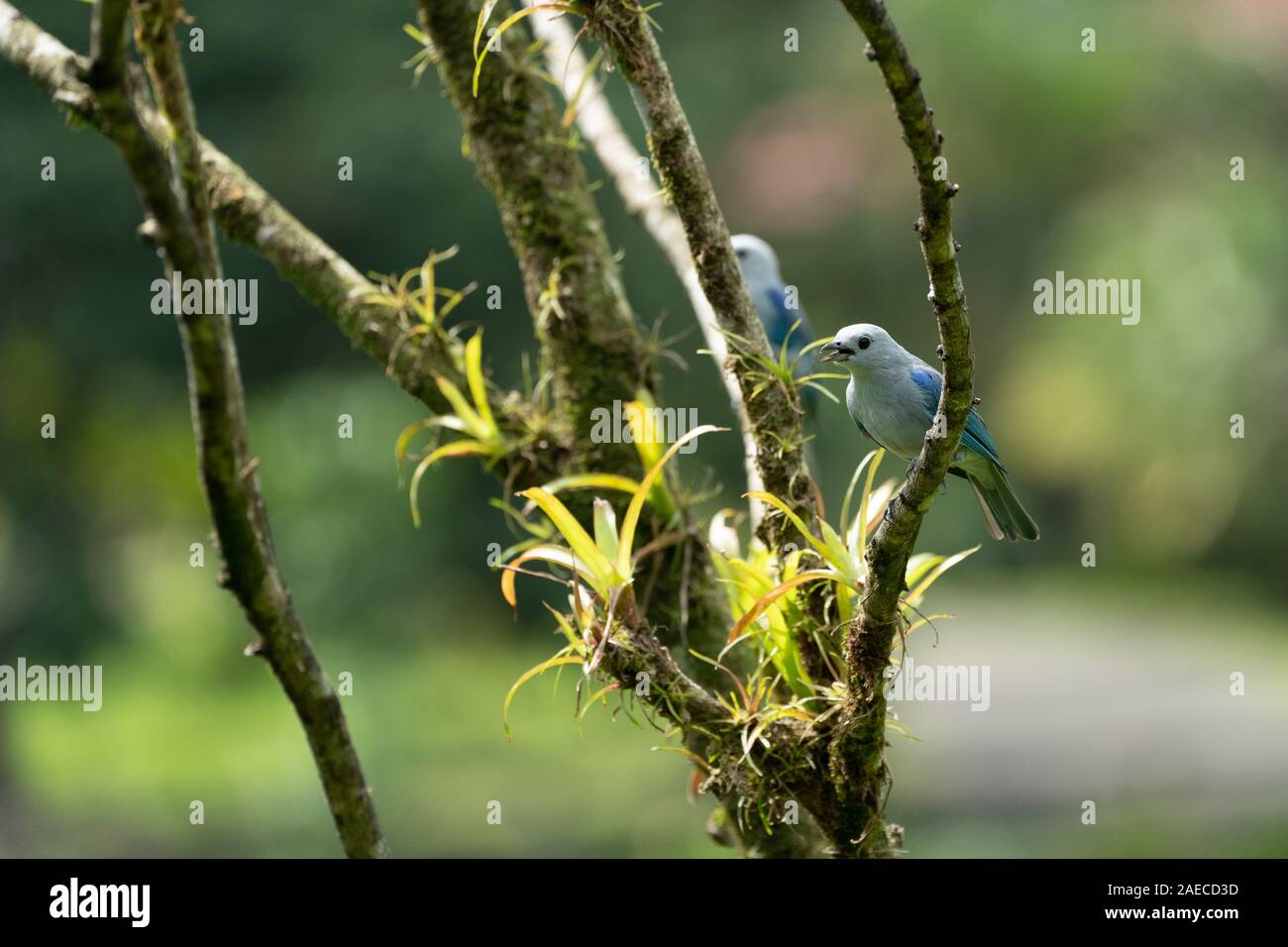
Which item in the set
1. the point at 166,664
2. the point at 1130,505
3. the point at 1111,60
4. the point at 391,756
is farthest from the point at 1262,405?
the point at 166,664

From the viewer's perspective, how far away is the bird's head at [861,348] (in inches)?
85.5

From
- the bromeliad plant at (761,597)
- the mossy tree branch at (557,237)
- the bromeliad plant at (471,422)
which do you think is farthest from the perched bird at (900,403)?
the bromeliad plant at (471,422)

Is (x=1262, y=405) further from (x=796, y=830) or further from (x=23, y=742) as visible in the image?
(x=23, y=742)

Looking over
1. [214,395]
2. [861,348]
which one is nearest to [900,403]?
[861,348]

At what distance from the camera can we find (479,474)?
39.6 feet

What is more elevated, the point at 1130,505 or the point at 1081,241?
the point at 1081,241

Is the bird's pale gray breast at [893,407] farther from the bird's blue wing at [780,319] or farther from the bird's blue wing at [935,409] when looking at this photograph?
the bird's blue wing at [780,319]

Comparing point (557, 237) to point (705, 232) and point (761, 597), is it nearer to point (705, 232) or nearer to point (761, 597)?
point (705, 232)

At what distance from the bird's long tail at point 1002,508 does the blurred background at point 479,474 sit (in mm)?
7260

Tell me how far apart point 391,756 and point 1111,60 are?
11204 mm

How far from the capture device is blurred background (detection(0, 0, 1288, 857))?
10.8 m

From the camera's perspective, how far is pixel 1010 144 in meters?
16.3

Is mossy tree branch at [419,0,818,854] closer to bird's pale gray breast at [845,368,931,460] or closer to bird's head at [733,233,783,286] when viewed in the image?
bird's pale gray breast at [845,368,931,460]

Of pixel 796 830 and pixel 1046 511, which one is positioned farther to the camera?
pixel 1046 511
